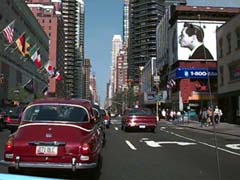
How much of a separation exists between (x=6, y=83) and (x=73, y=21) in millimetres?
118299

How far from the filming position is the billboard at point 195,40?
6900 cm

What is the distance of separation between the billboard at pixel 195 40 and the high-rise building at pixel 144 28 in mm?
58073

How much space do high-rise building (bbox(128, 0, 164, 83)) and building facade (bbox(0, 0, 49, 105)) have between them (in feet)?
116

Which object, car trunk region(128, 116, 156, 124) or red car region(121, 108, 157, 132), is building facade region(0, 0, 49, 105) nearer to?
red car region(121, 108, 157, 132)

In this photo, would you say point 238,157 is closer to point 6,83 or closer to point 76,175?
point 76,175

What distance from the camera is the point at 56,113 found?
33.4 ft

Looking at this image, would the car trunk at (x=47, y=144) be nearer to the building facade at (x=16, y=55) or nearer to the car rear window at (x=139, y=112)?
the car rear window at (x=139, y=112)

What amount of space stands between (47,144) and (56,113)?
1.16 m

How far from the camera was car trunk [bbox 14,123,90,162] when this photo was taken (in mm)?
9062

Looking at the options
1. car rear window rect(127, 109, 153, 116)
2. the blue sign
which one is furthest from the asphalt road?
the blue sign

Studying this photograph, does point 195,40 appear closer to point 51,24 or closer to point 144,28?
point 144,28

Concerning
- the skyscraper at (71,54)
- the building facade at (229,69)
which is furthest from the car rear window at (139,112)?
the skyscraper at (71,54)

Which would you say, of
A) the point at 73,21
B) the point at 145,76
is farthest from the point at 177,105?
the point at 73,21

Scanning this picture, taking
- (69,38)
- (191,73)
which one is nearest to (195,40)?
(191,73)
